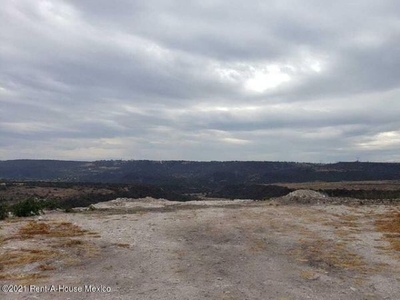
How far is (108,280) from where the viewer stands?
11492 mm

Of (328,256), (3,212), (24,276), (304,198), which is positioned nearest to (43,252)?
(24,276)

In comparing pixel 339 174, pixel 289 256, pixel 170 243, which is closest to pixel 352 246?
pixel 289 256

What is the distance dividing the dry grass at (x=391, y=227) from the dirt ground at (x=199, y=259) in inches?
4.0

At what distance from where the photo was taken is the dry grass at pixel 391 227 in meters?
18.3

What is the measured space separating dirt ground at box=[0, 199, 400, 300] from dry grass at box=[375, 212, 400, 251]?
0.10 meters

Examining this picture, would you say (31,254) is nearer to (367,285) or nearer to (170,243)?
(170,243)

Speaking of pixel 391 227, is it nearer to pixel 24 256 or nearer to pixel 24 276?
pixel 24 256

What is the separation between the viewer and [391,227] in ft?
74.7

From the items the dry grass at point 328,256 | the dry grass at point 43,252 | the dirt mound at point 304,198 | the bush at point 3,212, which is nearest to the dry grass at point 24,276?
the dry grass at point 43,252

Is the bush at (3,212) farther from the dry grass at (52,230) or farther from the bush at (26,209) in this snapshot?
the dry grass at (52,230)

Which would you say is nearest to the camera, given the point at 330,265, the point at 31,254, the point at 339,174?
the point at 330,265

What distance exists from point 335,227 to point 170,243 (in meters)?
10.3

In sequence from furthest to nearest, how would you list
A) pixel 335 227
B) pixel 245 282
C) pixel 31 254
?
Result: pixel 335 227
pixel 31 254
pixel 245 282

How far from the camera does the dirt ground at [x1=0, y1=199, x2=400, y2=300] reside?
1069 centimetres
